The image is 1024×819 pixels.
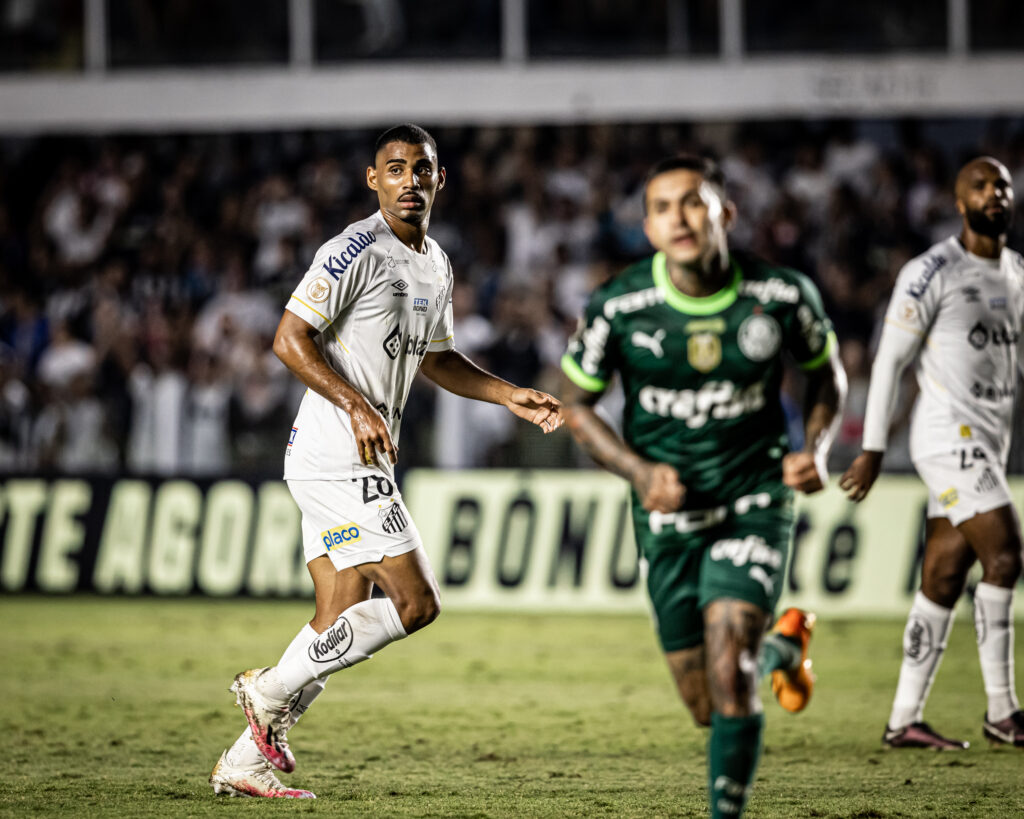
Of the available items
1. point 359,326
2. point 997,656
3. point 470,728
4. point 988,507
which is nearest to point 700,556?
point 359,326

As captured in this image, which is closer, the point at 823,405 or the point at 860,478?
the point at 823,405

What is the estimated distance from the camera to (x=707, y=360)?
5.13 m

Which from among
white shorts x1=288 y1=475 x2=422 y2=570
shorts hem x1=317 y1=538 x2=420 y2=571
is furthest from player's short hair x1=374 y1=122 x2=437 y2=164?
shorts hem x1=317 y1=538 x2=420 y2=571

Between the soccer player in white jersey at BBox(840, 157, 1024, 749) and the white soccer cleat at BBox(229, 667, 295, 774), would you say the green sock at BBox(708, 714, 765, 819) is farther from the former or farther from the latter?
the soccer player in white jersey at BBox(840, 157, 1024, 749)

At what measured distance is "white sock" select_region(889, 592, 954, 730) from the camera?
763 cm

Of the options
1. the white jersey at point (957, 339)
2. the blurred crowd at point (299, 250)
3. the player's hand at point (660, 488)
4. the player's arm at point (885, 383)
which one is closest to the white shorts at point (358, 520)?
the player's hand at point (660, 488)

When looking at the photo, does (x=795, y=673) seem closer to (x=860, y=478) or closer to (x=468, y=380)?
(x=860, y=478)

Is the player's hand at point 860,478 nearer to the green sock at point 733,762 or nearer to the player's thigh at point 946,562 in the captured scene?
the player's thigh at point 946,562

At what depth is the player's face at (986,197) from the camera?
7281mm

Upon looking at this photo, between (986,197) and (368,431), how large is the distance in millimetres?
3479

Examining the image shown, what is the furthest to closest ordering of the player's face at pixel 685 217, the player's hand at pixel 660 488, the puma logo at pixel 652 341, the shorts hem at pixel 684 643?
the shorts hem at pixel 684 643 < the puma logo at pixel 652 341 < the player's face at pixel 685 217 < the player's hand at pixel 660 488

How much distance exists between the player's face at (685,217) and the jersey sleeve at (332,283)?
157cm

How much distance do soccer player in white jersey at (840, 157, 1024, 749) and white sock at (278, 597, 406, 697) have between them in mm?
2658

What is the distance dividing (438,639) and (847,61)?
9.97 m
